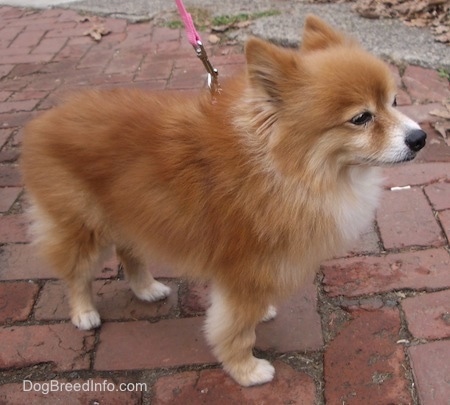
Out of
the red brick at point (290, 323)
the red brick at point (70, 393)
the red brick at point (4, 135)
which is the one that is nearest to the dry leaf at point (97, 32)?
the red brick at point (4, 135)

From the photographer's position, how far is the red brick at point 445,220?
9.72 feet

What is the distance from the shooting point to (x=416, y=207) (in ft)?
10.3

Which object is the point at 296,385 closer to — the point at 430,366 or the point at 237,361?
the point at 237,361

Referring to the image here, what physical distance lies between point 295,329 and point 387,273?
0.57 metres

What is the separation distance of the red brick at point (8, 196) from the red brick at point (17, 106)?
3.64 feet

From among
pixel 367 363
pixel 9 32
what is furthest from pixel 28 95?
pixel 367 363

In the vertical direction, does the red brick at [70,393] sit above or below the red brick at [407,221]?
above

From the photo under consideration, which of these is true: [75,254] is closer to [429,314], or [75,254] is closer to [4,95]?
[429,314]

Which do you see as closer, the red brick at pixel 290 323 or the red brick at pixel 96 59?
the red brick at pixel 290 323

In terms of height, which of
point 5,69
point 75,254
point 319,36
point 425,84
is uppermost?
point 319,36

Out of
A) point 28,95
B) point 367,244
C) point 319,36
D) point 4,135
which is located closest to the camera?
point 319,36

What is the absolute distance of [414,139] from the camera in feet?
6.15

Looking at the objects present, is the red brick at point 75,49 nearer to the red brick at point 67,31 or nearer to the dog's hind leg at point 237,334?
the red brick at point 67,31

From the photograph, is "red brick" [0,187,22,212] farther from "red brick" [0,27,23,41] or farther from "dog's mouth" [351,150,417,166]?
"red brick" [0,27,23,41]
